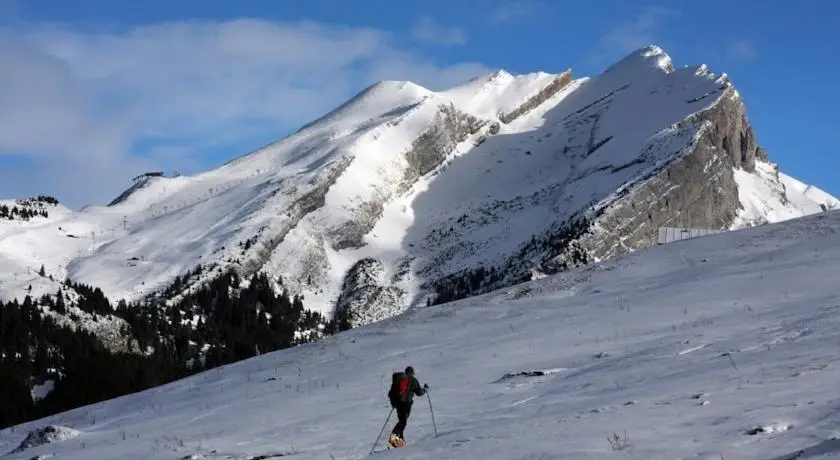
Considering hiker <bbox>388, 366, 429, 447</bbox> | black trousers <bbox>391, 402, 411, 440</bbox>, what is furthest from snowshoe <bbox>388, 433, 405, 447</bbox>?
black trousers <bbox>391, 402, 411, 440</bbox>

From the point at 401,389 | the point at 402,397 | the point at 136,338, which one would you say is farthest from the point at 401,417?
the point at 136,338

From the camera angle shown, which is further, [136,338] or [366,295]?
[366,295]

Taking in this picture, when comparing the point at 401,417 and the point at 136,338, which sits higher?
the point at 136,338

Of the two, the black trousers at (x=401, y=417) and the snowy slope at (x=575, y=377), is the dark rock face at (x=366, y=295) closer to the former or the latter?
the snowy slope at (x=575, y=377)

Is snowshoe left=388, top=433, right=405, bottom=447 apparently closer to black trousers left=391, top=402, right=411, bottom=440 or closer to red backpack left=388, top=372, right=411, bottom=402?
black trousers left=391, top=402, right=411, bottom=440

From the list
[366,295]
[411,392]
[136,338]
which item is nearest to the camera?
[411,392]

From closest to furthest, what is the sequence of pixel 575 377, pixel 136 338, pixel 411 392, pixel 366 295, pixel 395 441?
pixel 395 441
pixel 411 392
pixel 575 377
pixel 136 338
pixel 366 295

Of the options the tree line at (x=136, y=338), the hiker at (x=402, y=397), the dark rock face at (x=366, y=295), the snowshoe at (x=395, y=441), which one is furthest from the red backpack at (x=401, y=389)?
the dark rock face at (x=366, y=295)

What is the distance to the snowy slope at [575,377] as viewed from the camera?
50.7ft

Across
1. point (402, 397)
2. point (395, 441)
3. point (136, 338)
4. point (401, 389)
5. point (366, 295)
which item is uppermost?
point (366, 295)

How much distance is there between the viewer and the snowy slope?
50.7 ft

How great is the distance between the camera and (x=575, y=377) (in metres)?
23.1

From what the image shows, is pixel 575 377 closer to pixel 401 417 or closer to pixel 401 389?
pixel 401 389

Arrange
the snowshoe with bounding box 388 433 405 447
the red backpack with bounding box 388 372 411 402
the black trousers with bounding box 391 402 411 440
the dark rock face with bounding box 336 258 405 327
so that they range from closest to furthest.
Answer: the snowshoe with bounding box 388 433 405 447 → the black trousers with bounding box 391 402 411 440 → the red backpack with bounding box 388 372 411 402 → the dark rock face with bounding box 336 258 405 327
